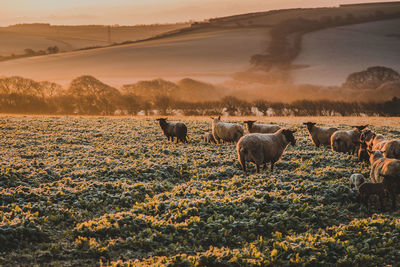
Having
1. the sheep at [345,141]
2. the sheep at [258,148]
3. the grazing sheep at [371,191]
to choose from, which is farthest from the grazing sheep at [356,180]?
the sheep at [345,141]

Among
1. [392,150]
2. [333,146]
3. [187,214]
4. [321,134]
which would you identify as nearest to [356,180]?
[392,150]

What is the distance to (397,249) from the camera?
10.3 meters

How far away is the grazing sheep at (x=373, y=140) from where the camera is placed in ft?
63.8

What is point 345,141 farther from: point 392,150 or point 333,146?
point 392,150

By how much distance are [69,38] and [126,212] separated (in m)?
147

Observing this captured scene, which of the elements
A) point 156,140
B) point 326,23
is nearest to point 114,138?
point 156,140

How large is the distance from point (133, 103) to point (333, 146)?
46.4m

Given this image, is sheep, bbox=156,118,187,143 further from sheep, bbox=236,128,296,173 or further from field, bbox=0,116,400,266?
sheep, bbox=236,128,296,173

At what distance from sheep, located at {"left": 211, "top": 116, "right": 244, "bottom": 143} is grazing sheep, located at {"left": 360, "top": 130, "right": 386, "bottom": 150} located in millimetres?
8439

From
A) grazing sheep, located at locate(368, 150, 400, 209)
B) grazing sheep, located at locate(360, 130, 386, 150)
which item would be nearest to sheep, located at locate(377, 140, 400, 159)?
grazing sheep, located at locate(360, 130, 386, 150)

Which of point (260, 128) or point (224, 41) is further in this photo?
point (224, 41)

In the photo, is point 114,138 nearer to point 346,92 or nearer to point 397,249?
point 397,249

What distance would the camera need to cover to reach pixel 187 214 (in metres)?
12.5

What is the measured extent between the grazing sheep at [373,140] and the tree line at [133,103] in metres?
37.6
